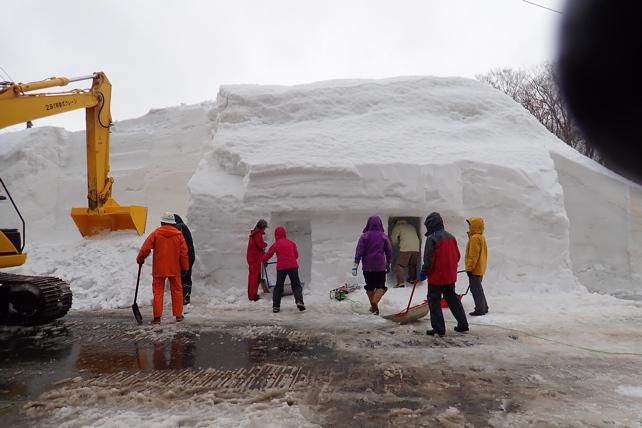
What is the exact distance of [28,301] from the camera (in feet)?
22.0

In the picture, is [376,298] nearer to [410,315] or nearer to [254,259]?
[410,315]

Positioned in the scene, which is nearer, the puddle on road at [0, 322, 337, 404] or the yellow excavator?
the puddle on road at [0, 322, 337, 404]

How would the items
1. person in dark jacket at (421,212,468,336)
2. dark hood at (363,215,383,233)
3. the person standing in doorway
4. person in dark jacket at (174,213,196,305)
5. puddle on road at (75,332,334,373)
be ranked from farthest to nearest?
the person standing in doorway
person in dark jacket at (174,213,196,305)
dark hood at (363,215,383,233)
person in dark jacket at (421,212,468,336)
puddle on road at (75,332,334,373)

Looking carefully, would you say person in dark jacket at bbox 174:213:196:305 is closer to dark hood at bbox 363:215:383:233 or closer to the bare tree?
dark hood at bbox 363:215:383:233

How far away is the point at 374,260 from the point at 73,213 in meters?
7.83

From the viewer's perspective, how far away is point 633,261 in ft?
34.6

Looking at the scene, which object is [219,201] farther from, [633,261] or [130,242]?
[633,261]

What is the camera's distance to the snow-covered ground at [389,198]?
912cm

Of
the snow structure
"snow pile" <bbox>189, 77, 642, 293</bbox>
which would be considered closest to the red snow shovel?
the snow structure

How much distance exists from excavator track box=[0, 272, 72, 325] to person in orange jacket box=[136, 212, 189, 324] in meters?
1.35

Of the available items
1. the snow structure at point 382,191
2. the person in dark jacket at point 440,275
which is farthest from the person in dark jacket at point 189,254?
the person in dark jacket at point 440,275

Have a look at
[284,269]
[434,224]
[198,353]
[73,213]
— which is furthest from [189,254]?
[434,224]

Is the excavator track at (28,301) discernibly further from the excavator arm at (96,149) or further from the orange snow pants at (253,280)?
the excavator arm at (96,149)

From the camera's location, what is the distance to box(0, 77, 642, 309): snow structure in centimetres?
951
